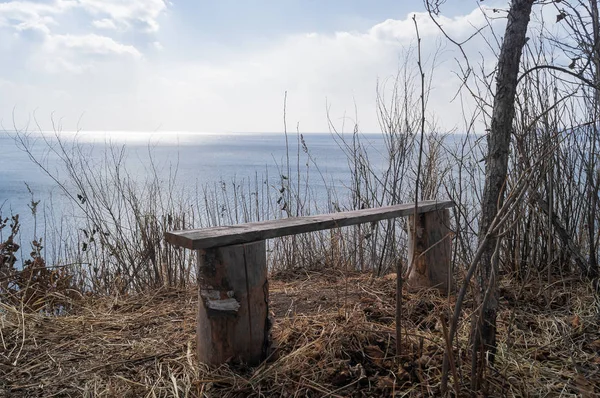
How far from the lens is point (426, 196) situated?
3.31 metres

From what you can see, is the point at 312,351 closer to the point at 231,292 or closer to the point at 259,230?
the point at 231,292

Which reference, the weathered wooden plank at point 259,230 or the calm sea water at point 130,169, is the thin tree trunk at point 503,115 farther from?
the calm sea water at point 130,169

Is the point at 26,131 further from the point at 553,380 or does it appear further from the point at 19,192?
the point at 19,192

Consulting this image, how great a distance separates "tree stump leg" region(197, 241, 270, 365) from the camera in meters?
1.67

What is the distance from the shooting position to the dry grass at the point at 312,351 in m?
1.59

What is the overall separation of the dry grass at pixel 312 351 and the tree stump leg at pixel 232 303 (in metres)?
0.06

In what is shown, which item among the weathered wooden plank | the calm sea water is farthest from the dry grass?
the calm sea water

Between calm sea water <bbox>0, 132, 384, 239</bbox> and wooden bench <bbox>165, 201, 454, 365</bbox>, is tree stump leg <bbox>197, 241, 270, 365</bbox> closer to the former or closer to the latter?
wooden bench <bbox>165, 201, 454, 365</bbox>

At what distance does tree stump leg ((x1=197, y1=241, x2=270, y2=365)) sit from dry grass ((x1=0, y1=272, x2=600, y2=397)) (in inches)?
2.5

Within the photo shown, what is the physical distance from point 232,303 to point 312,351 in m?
0.36

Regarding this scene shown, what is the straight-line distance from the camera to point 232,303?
5.50 feet

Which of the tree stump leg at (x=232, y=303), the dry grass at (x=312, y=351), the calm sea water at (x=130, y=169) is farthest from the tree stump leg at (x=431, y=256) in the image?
the tree stump leg at (x=232, y=303)

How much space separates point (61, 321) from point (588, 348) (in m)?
2.33

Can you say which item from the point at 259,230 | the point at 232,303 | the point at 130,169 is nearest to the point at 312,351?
the point at 232,303
